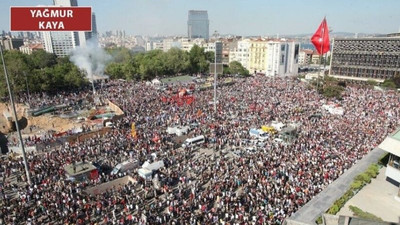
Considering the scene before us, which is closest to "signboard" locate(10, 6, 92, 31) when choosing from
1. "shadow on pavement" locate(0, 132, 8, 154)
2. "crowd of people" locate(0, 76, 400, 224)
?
"crowd of people" locate(0, 76, 400, 224)

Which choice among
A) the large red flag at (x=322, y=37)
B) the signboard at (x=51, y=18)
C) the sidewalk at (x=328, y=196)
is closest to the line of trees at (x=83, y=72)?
the signboard at (x=51, y=18)

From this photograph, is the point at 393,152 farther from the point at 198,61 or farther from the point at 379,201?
the point at 198,61

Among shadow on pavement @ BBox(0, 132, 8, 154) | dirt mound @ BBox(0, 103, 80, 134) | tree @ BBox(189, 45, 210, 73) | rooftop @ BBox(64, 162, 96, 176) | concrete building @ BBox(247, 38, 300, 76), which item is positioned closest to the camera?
rooftop @ BBox(64, 162, 96, 176)

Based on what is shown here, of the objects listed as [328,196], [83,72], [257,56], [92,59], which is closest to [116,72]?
[83,72]

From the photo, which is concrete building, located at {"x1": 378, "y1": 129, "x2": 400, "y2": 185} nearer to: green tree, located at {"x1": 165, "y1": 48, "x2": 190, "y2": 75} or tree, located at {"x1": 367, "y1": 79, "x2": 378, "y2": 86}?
tree, located at {"x1": 367, "y1": 79, "x2": 378, "y2": 86}

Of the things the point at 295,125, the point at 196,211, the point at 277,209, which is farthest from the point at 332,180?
the point at 295,125

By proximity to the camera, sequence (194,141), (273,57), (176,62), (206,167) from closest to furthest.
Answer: (206,167) → (194,141) → (176,62) → (273,57)

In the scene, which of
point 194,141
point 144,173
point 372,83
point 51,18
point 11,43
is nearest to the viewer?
point 51,18
